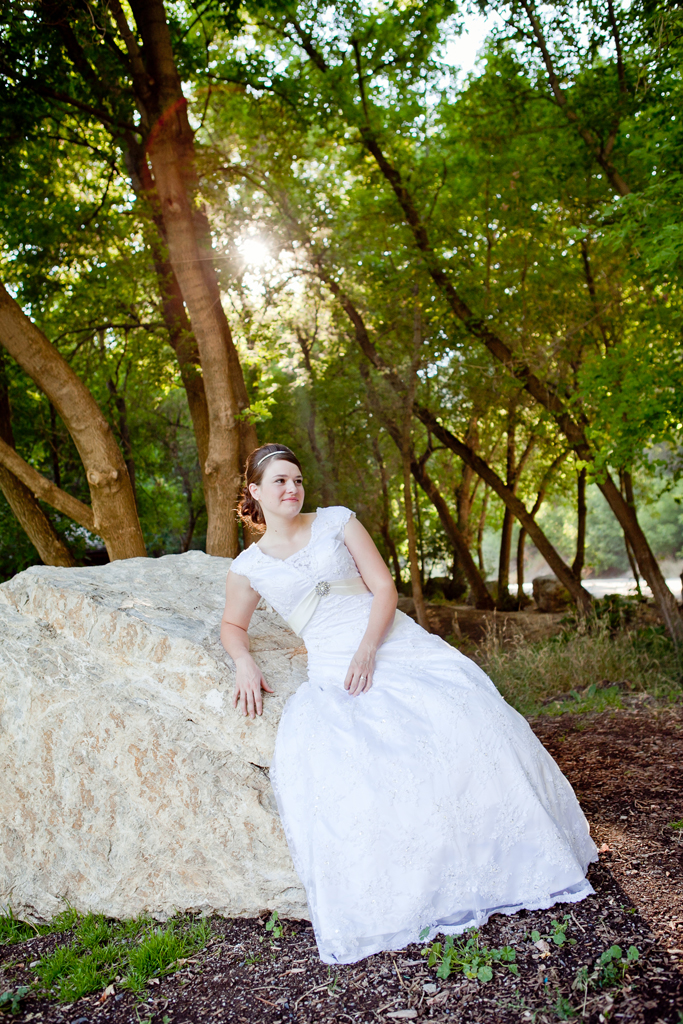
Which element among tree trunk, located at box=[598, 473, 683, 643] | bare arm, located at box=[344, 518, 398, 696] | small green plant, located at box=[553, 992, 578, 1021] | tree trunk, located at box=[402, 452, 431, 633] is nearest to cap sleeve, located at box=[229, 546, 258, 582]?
bare arm, located at box=[344, 518, 398, 696]

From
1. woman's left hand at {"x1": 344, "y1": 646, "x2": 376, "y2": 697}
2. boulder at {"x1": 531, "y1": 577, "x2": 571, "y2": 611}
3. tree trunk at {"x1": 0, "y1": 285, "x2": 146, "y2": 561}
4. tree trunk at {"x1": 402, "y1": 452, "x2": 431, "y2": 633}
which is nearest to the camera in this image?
woman's left hand at {"x1": 344, "y1": 646, "x2": 376, "y2": 697}

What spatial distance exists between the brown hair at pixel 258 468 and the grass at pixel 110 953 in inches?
75.8

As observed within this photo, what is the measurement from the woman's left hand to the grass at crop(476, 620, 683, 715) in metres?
3.77

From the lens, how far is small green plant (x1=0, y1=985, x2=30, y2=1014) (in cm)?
276

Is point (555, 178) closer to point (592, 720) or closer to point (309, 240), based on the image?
point (309, 240)

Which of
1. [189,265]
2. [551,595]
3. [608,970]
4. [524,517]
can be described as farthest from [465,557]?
[608,970]

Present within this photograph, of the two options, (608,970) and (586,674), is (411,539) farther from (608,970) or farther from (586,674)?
(608,970)

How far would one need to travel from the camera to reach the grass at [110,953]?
112 inches

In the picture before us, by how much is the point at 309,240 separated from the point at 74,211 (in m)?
3.08

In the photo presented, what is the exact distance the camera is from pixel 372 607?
11.1 feet

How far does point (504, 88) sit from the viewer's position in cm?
905

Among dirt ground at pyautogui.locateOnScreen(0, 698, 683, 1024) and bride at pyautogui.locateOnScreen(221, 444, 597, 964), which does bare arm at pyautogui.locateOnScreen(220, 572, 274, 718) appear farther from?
dirt ground at pyautogui.locateOnScreen(0, 698, 683, 1024)

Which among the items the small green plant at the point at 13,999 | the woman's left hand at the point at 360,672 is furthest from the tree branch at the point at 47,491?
the small green plant at the point at 13,999

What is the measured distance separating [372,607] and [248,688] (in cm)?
69
